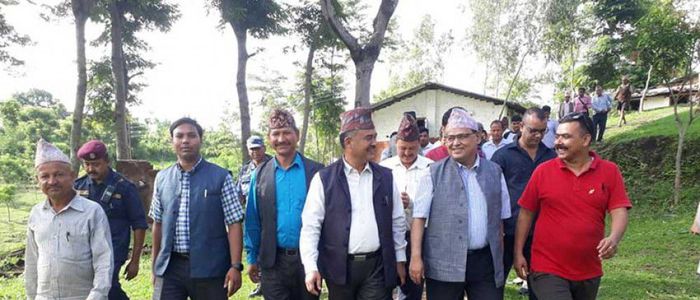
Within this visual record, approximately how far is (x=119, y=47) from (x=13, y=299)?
9921 millimetres

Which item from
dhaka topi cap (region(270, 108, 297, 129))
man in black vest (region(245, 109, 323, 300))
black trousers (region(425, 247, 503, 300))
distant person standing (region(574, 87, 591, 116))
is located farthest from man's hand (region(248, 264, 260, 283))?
distant person standing (region(574, 87, 591, 116))

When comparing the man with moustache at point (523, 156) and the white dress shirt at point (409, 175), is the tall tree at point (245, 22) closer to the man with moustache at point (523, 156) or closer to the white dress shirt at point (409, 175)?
the white dress shirt at point (409, 175)

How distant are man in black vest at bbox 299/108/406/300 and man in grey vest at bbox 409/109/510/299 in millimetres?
174

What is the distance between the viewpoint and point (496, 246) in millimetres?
2904

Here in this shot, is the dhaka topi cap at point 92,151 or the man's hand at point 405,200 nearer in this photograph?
the man's hand at point 405,200

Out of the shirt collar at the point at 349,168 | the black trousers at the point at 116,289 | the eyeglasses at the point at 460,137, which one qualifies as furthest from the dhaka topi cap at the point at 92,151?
the eyeglasses at the point at 460,137

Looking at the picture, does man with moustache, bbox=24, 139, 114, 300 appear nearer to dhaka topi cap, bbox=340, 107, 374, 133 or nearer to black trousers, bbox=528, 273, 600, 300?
dhaka topi cap, bbox=340, 107, 374, 133

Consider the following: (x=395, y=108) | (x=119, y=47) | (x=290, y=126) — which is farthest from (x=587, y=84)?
(x=290, y=126)

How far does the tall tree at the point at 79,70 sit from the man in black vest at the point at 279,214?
976 centimetres

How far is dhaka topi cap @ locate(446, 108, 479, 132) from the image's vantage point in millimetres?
2953

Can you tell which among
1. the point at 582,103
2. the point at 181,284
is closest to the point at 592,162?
the point at 181,284

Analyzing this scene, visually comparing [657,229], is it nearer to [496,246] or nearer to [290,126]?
[496,246]

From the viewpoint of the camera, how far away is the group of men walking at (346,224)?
2.78 meters

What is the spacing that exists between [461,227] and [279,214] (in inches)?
50.3
